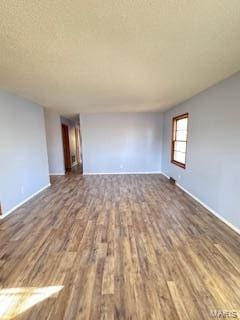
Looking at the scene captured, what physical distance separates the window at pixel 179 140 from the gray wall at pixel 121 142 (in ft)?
3.68

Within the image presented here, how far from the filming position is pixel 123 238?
93.7 inches

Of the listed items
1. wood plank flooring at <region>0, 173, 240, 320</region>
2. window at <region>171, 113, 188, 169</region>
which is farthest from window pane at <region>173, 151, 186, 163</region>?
wood plank flooring at <region>0, 173, 240, 320</region>

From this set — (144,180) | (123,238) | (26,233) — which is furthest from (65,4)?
(144,180)

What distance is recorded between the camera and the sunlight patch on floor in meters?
1.38

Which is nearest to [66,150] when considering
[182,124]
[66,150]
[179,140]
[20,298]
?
[66,150]

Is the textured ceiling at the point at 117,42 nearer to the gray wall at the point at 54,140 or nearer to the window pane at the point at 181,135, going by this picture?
the window pane at the point at 181,135

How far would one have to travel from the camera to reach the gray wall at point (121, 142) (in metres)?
6.33

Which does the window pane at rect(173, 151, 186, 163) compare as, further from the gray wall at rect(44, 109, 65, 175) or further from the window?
the gray wall at rect(44, 109, 65, 175)

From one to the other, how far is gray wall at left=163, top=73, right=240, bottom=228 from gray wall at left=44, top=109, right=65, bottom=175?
181 inches

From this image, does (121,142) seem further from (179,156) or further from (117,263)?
(117,263)

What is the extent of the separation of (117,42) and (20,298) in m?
2.56

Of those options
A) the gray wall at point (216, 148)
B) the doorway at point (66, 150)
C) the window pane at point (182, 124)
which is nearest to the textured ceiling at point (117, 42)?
the gray wall at point (216, 148)

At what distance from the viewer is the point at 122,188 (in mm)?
4758

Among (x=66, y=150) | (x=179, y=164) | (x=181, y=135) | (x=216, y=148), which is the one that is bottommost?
(x=179, y=164)
